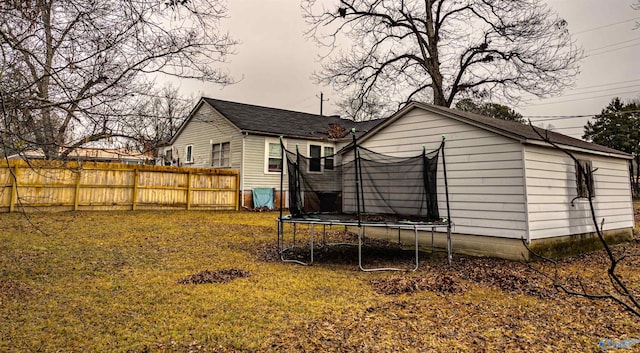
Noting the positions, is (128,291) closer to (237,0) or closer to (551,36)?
(237,0)

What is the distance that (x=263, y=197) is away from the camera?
15.4 m

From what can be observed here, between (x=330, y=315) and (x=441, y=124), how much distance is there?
5.31 m

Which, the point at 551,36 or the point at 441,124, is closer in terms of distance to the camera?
the point at 441,124

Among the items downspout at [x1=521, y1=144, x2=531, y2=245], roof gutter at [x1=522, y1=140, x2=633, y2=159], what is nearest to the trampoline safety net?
downspout at [x1=521, y1=144, x2=531, y2=245]

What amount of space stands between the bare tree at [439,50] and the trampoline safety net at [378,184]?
9.65 m

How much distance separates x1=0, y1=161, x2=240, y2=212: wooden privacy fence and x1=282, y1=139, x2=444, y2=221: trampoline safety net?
20.8 ft

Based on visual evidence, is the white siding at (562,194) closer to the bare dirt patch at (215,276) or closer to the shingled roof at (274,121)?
the bare dirt patch at (215,276)

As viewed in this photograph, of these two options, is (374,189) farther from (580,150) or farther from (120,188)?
(120,188)

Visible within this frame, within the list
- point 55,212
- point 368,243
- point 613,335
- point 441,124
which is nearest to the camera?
point 613,335

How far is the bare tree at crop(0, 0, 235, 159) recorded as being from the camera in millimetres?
3025

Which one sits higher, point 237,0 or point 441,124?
point 237,0

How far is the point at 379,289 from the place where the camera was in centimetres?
493

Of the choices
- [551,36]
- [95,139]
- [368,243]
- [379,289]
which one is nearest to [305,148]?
[368,243]

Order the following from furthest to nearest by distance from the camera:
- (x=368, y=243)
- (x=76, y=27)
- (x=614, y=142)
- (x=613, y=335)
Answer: (x=614, y=142), (x=368, y=243), (x=613, y=335), (x=76, y=27)
